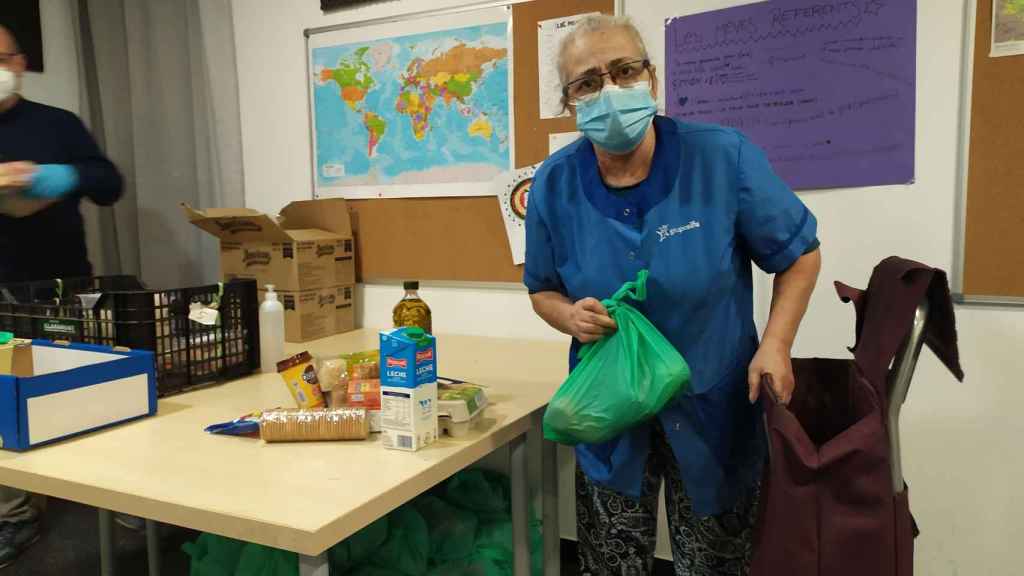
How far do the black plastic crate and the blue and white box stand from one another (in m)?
0.11

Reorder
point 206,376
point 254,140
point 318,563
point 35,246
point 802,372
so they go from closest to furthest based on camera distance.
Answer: point 318,563 < point 802,372 < point 206,376 < point 35,246 < point 254,140

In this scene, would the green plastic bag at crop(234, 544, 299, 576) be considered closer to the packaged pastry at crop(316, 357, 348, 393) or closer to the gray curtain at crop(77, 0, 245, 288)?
the packaged pastry at crop(316, 357, 348, 393)

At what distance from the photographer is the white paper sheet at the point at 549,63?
2232mm

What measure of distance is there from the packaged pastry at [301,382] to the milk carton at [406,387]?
0.24 m

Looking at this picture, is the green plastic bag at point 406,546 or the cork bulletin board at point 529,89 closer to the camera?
the green plastic bag at point 406,546

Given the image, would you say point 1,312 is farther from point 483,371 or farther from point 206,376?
point 483,371

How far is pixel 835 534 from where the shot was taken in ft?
3.42

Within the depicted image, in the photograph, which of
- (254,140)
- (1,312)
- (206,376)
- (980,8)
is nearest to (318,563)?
(206,376)

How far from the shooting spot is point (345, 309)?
2.60m

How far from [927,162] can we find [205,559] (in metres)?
2.19

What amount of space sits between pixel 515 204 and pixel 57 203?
1.44m

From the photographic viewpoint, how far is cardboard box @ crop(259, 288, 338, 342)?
2.35m

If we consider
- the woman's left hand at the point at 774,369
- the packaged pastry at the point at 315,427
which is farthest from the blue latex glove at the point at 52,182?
the woman's left hand at the point at 774,369

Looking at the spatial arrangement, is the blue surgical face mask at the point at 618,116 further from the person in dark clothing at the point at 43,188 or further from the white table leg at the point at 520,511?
the person in dark clothing at the point at 43,188
